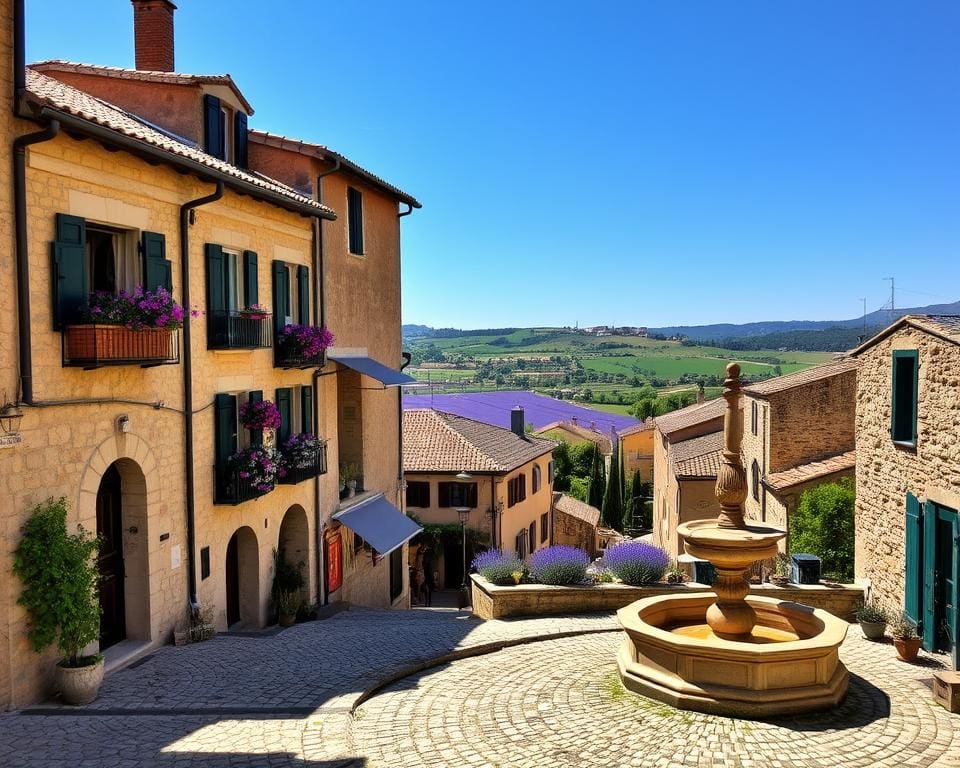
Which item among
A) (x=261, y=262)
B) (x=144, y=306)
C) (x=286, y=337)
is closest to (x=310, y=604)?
(x=286, y=337)

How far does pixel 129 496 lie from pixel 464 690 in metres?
6.19

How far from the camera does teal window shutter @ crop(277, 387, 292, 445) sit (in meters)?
Result: 17.5

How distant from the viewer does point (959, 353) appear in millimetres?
11891

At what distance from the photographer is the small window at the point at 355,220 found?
2175 cm

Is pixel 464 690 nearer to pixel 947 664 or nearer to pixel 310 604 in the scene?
pixel 947 664

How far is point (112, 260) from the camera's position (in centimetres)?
1255

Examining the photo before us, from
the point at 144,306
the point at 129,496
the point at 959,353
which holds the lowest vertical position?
the point at 129,496

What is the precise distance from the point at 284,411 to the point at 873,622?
1212 cm

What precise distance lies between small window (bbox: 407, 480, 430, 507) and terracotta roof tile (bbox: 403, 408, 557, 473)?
0.71 meters

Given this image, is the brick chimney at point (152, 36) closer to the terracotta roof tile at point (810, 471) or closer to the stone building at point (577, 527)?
the terracotta roof tile at point (810, 471)

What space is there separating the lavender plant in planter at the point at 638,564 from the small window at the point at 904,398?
483cm

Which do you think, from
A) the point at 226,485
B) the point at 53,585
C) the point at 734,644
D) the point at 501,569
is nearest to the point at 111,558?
the point at 226,485

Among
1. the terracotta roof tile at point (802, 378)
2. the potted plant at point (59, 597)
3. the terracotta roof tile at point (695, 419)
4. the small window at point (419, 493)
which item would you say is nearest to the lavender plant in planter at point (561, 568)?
the potted plant at point (59, 597)

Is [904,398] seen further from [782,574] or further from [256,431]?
[256,431]
